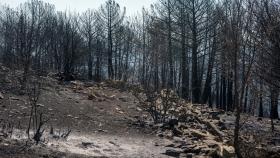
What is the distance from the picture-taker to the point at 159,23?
33.9m

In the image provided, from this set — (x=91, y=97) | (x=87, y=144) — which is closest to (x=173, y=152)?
(x=87, y=144)

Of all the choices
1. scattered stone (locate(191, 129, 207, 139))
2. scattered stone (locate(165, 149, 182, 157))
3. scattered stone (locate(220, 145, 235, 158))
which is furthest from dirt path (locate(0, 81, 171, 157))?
scattered stone (locate(220, 145, 235, 158))

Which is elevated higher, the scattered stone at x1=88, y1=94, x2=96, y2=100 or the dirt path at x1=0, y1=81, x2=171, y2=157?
the scattered stone at x1=88, y1=94, x2=96, y2=100

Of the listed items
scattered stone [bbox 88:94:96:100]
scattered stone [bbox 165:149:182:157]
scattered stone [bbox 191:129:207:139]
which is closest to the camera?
scattered stone [bbox 165:149:182:157]

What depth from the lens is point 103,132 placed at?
579 inches

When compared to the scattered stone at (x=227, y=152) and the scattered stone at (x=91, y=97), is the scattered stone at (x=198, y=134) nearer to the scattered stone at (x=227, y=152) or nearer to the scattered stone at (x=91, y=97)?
the scattered stone at (x=227, y=152)

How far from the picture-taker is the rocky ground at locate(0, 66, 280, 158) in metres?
11.0

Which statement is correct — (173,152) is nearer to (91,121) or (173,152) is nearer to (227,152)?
(227,152)

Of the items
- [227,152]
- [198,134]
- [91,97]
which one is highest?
[91,97]

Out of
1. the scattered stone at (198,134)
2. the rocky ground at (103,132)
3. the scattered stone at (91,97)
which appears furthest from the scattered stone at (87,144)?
the scattered stone at (91,97)

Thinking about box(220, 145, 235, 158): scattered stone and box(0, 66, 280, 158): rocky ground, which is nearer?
box(0, 66, 280, 158): rocky ground

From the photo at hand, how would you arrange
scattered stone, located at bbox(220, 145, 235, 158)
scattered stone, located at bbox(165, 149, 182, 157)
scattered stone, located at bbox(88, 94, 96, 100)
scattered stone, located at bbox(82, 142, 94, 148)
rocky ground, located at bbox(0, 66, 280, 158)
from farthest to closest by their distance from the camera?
scattered stone, located at bbox(88, 94, 96, 100)
scattered stone, located at bbox(165, 149, 182, 157)
scattered stone, located at bbox(82, 142, 94, 148)
scattered stone, located at bbox(220, 145, 235, 158)
rocky ground, located at bbox(0, 66, 280, 158)

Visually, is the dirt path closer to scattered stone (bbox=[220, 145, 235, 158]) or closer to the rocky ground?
the rocky ground

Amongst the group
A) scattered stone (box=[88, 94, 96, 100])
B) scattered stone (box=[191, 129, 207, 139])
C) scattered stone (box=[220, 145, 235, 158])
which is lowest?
scattered stone (box=[220, 145, 235, 158])
